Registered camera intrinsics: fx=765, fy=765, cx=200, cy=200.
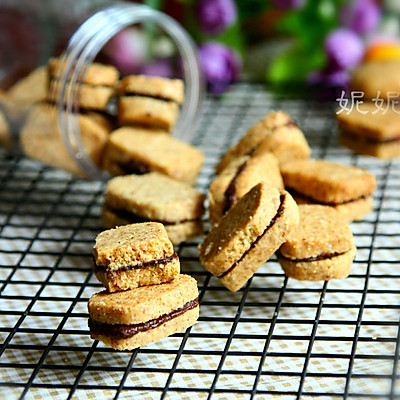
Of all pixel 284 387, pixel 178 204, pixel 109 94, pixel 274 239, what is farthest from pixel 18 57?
pixel 284 387

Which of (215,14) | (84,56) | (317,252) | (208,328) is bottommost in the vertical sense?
(208,328)

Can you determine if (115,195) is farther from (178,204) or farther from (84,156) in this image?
(84,156)

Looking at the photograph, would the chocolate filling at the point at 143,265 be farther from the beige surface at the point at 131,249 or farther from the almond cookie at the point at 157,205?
the almond cookie at the point at 157,205

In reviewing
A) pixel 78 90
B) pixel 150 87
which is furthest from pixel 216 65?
pixel 78 90

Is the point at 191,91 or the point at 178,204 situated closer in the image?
the point at 178,204

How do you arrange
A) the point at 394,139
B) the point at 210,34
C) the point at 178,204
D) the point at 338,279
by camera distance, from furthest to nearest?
the point at 210,34 → the point at 394,139 → the point at 178,204 → the point at 338,279

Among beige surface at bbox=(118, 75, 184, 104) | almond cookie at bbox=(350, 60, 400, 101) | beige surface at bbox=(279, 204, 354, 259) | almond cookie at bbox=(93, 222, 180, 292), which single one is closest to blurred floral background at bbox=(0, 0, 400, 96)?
almond cookie at bbox=(350, 60, 400, 101)

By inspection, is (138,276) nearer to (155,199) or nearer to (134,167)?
(155,199)
